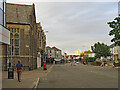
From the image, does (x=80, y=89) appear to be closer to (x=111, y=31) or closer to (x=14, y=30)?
(x=14, y=30)

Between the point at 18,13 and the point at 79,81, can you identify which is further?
the point at 18,13

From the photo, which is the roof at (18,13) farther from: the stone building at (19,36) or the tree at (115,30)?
the tree at (115,30)

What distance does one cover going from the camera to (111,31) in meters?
34.8

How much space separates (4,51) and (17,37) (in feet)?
10.3

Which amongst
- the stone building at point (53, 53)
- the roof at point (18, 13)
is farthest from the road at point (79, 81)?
the stone building at point (53, 53)

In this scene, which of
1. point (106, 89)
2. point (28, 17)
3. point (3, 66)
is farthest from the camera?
point (28, 17)

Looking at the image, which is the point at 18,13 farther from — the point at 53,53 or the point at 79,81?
the point at 53,53

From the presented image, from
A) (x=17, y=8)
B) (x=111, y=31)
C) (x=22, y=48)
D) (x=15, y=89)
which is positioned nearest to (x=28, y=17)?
(x=17, y=8)

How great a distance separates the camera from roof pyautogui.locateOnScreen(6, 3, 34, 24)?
3250cm

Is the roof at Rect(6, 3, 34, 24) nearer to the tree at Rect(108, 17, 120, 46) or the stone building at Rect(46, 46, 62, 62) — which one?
the tree at Rect(108, 17, 120, 46)

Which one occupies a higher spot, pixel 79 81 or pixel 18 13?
pixel 18 13

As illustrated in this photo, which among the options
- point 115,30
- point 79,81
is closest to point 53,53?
point 115,30

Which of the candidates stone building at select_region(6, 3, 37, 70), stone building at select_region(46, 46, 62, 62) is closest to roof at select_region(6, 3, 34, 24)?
stone building at select_region(6, 3, 37, 70)

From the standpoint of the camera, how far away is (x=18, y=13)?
33094 millimetres
